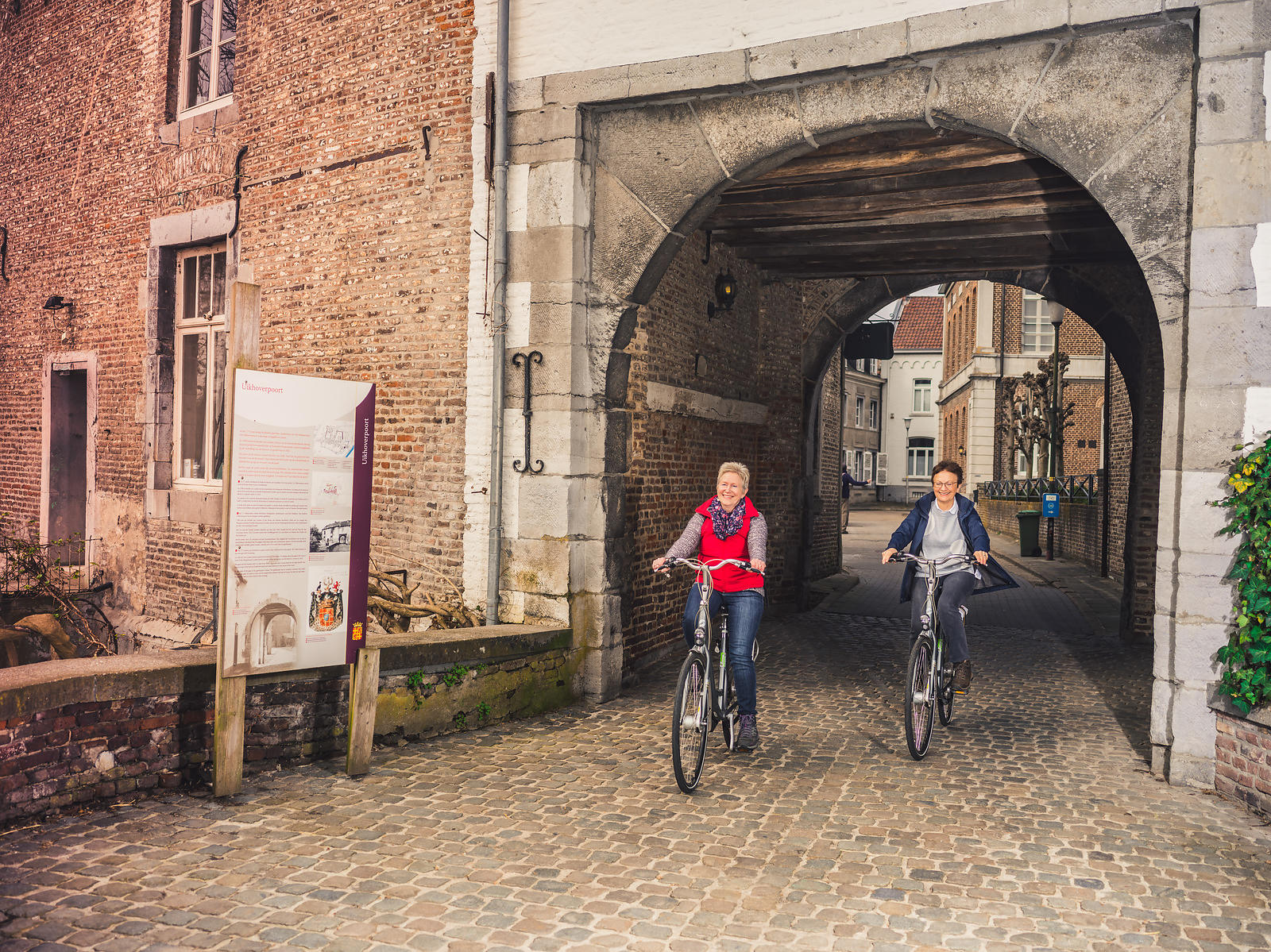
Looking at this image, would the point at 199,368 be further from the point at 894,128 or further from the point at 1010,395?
the point at 1010,395

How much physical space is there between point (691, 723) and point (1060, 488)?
18.6 meters

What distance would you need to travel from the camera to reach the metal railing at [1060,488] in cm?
1970

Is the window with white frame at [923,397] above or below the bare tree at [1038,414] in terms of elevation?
above

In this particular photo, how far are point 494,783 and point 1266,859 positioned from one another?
3.51m

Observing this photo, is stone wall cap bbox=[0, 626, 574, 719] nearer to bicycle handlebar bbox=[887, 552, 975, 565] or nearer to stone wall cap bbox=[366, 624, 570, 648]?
stone wall cap bbox=[366, 624, 570, 648]

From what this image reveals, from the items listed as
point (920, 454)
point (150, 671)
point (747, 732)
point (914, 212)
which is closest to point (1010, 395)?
point (914, 212)

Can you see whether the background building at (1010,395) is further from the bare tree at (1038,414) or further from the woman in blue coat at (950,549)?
the woman in blue coat at (950,549)

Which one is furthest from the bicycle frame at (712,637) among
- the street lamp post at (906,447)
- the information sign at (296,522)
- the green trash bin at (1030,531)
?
the street lamp post at (906,447)

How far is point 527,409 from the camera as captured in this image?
22.4 ft

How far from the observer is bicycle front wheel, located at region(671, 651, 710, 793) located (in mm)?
4605

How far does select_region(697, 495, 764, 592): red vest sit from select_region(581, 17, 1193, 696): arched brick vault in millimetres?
1699

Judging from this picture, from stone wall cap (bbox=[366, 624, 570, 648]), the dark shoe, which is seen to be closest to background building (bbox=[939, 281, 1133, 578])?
the dark shoe

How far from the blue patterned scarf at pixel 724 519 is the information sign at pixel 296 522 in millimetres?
1864

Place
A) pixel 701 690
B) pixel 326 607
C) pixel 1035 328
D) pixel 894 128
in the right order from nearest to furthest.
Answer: pixel 326 607, pixel 701 690, pixel 894 128, pixel 1035 328
